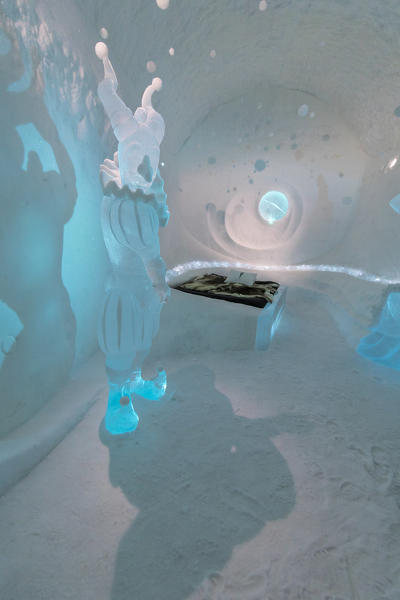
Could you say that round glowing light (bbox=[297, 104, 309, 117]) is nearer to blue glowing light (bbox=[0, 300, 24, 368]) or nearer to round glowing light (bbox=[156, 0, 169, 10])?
round glowing light (bbox=[156, 0, 169, 10])

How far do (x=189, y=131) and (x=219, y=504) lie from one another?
174 inches

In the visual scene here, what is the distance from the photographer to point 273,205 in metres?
4.24

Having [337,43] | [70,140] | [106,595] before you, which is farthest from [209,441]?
[337,43]

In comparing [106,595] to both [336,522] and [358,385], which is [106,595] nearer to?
[336,522]

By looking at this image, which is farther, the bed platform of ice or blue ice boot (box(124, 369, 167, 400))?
the bed platform of ice

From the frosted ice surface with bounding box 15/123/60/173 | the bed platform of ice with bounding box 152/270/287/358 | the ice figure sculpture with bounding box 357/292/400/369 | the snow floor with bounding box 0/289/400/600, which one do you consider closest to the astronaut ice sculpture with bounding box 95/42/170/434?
the snow floor with bounding box 0/289/400/600

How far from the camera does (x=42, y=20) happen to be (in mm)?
1372

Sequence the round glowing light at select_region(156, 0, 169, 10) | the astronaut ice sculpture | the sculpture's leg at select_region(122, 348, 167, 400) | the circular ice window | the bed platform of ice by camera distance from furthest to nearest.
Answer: the circular ice window < the bed platform of ice < the round glowing light at select_region(156, 0, 169, 10) < the sculpture's leg at select_region(122, 348, 167, 400) < the astronaut ice sculpture

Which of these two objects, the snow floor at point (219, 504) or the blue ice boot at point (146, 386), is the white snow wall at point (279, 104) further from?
the snow floor at point (219, 504)

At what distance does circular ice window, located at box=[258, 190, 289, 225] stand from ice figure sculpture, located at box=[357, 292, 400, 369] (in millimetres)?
2480

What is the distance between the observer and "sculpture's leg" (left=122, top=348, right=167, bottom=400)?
4.55ft

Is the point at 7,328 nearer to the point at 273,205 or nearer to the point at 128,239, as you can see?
the point at 128,239

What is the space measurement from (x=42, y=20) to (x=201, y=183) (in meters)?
3.07

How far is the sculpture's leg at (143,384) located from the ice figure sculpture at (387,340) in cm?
176
